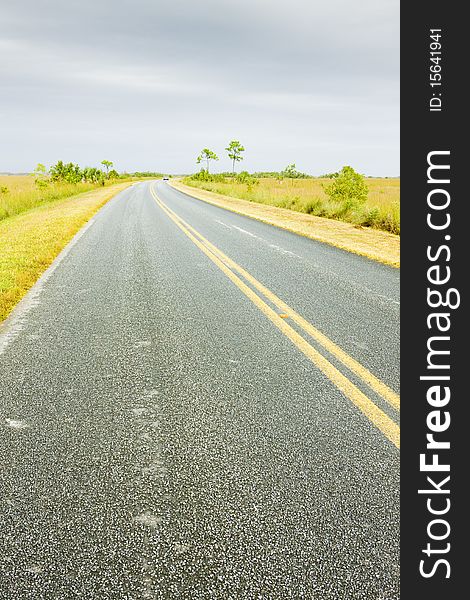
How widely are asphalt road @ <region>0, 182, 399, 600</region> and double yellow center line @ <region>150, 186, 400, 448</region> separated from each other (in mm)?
22

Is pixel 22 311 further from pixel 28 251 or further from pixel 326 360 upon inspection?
pixel 28 251

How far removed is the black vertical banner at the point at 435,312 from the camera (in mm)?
2152

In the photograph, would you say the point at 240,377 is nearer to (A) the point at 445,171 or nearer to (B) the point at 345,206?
(A) the point at 445,171

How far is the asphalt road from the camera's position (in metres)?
2.04

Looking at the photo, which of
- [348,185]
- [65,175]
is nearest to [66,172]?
[65,175]

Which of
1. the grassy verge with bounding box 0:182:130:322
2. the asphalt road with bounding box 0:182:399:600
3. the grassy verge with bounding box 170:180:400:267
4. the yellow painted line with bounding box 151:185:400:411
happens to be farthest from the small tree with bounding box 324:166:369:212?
the asphalt road with bounding box 0:182:399:600

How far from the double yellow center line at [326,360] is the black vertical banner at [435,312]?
0.44 feet

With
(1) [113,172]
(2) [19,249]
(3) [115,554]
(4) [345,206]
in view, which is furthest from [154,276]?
(1) [113,172]

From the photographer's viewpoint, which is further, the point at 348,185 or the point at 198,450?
the point at 348,185

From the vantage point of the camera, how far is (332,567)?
2.05m

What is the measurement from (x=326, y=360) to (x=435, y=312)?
103 centimetres

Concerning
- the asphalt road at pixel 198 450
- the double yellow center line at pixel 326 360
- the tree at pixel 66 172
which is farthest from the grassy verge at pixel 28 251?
the tree at pixel 66 172

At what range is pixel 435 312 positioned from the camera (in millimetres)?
3939

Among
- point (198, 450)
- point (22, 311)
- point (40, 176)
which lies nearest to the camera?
point (198, 450)
